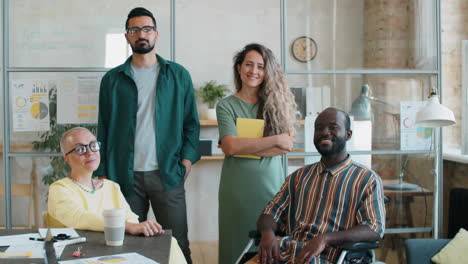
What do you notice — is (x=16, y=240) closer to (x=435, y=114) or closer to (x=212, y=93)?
(x=435, y=114)

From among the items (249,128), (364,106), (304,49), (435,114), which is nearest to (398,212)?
(364,106)

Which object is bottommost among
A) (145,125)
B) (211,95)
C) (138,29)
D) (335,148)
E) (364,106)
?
(335,148)

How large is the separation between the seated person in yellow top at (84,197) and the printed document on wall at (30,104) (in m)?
1.47

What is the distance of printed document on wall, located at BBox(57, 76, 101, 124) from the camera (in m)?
3.80

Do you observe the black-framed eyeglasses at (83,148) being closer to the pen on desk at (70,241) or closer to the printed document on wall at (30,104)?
the pen on desk at (70,241)

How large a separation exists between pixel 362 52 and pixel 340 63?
0.60 feet

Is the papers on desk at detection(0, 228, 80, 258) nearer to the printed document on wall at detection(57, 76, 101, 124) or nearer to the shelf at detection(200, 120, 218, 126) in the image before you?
the printed document on wall at detection(57, 76, 101, 124)

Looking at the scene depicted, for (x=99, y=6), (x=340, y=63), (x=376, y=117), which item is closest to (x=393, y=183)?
(x=376, y=117)

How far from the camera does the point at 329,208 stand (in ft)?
8.59

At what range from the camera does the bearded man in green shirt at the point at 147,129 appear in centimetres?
313

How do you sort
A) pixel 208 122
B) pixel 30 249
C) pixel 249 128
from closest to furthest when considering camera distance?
pixel 30 249 → pixel 249 128 → pixel 208 122

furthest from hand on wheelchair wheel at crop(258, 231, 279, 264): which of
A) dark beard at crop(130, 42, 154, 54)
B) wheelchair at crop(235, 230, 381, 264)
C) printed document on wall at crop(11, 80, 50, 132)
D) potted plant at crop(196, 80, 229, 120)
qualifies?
potted plant at crop(196, 80, 229, 120)

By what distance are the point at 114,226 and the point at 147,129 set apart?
1344mm

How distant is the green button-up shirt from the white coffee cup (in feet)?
4.10
